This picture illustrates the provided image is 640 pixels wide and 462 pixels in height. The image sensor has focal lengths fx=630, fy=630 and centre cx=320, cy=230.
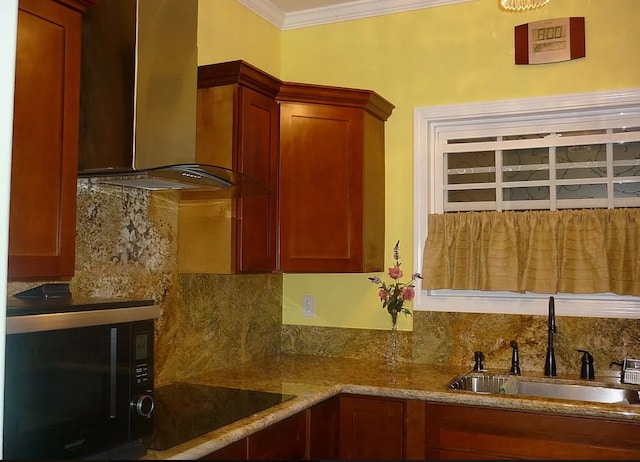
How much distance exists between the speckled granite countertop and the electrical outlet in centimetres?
24

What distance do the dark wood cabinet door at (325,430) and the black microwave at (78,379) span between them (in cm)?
75

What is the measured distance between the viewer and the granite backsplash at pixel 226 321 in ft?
7.69

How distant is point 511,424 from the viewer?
2.37 metres

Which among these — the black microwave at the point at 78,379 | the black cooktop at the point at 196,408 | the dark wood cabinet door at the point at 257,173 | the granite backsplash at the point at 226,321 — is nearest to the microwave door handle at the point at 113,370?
the black microwave at the point at 78,379

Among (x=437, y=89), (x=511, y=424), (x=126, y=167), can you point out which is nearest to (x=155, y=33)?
(x=126, y=167)

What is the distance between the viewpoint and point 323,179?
9.76 feet

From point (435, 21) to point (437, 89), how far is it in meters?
0.36

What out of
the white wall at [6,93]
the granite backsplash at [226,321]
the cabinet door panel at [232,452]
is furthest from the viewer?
the granite backsplash at [226,321]

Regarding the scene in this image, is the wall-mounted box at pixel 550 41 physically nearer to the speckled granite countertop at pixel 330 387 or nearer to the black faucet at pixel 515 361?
the black faucet at pixel 515 361

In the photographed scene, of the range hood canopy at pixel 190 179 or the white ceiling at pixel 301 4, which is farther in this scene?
the white ceiling at pixel 301 4

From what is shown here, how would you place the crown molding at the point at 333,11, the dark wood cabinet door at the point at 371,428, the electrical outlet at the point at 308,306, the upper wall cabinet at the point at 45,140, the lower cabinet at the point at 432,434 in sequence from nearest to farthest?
the upper wall cabinet at the point at 45,140
the lower cabinet at the point at 432,434
the dark wood cabinet door at the point at 371,428
the crown molding at the point at 333,11
the electrical outlet at the point at 308,306

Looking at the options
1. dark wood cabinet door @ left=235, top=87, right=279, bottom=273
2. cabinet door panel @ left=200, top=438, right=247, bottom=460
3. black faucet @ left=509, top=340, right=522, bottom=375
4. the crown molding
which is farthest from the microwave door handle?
the crown molding

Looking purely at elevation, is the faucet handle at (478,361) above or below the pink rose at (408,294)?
below

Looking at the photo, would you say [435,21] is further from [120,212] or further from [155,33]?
[120,212]
